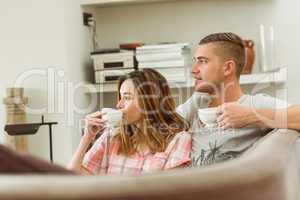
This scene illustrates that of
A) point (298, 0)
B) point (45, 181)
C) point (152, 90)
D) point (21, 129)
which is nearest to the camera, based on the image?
point (45, 181)

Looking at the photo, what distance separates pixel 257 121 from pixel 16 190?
149 cm

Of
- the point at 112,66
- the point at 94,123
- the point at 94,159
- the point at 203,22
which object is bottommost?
the point at 94,159

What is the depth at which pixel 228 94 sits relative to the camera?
216cm

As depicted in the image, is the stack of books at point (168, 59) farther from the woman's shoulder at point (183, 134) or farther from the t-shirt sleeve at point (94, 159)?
the t-shirt sleeve at point (94, 159)

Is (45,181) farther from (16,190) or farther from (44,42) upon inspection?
(44,42)

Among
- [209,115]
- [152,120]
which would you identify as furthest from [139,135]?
[209,115]

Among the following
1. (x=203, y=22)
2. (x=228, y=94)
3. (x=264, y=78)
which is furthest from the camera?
(x=203, y=22)

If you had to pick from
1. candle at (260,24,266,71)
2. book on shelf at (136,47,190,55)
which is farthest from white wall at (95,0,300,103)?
book on shelf at (136,47,190,55)

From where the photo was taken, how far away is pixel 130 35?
3479 millimetres

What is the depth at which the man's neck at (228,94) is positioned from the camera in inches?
84.9

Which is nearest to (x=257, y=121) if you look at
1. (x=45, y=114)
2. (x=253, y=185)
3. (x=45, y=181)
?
(x=253, y=185)

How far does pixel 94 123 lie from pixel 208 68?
0.57 metres

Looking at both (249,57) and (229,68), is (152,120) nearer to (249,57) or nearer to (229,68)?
(229,68)

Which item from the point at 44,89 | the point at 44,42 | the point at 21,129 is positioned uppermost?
the point at 44,42
